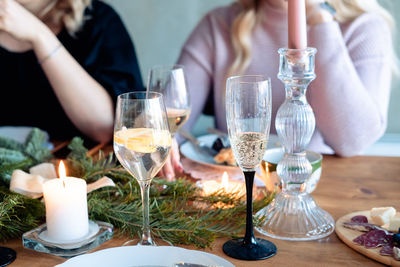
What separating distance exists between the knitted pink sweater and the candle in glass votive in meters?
0.73

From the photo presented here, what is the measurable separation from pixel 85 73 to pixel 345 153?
0.89 meters

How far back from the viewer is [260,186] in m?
1.01

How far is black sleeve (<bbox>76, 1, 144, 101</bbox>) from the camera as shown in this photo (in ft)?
5.51

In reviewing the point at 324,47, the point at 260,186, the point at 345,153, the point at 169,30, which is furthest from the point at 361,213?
the point at 169,30

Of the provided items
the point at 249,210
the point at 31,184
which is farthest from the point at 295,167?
the point at 31,184

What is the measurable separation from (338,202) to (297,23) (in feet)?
1.20

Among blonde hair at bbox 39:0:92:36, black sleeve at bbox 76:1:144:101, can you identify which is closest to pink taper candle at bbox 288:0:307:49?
black sleeve at bbox 76:1:144:101

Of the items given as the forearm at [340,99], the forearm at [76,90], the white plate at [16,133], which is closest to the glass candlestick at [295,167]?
the forearm at [340,99]

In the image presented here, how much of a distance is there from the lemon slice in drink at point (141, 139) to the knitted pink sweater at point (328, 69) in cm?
68

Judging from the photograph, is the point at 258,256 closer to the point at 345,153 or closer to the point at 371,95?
the point at 345,153

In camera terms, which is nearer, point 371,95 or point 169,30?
point 371,95

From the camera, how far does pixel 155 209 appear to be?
821 millimetres

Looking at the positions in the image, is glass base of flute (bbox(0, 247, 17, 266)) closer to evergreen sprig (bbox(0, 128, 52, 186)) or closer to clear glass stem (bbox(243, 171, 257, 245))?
evergreen sprig (bbox(0, 128, 52, 186))

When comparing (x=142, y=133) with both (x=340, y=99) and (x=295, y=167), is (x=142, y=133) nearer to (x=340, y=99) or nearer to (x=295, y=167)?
(x=295, y=167)
